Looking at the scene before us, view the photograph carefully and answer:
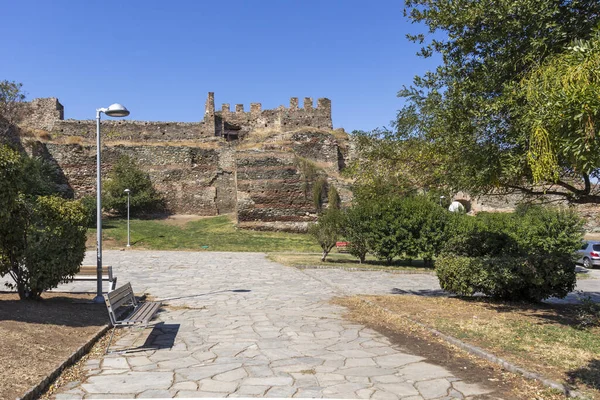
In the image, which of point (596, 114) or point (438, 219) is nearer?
point (596, 114)

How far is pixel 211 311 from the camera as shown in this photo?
9.25 metres

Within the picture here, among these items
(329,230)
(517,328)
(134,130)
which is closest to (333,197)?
(329,230)

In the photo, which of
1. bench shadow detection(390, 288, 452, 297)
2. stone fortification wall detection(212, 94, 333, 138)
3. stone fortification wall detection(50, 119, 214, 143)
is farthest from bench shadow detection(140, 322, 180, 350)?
stone fortification wall detection(212, 94, 333, 138)

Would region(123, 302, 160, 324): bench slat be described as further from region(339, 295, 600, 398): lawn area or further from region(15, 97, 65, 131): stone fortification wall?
region(15, 97, 65, 131): stone fortification wall

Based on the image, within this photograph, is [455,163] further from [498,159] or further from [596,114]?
[596,114]

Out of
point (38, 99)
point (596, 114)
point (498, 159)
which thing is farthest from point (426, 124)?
point (38, 99)

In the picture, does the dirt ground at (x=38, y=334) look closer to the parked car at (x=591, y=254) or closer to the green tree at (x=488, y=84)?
the green tree at (x=488, y=84)

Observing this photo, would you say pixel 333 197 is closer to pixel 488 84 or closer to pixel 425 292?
pixel 425 292

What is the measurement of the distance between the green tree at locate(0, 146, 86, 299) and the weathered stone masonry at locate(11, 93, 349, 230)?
23.4 meters

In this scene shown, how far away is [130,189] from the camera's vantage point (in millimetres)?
36750

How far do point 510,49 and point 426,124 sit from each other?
6.99ft

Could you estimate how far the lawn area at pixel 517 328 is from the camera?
18.6 ft

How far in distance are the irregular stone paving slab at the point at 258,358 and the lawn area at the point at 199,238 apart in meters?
13.7

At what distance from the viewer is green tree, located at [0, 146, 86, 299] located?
8.23 m
